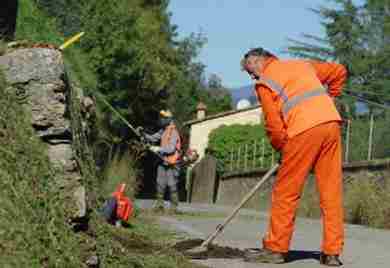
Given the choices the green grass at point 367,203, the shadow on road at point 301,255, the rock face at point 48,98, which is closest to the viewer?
the rock face at point 48,98

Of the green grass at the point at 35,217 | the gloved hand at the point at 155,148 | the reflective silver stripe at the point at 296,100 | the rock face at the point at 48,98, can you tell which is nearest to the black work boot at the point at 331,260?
the reflective silver stripe at the point at 296,100

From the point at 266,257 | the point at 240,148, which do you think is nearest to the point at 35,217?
the point at 266,257

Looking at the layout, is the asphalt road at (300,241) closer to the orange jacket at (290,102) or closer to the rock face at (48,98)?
the orange jacket at (290,102)

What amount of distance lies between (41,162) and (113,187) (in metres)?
8.39

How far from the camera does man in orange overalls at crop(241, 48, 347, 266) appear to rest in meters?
7.86

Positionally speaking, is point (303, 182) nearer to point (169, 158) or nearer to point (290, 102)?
point (290, 102)

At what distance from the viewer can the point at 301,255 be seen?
8672mm

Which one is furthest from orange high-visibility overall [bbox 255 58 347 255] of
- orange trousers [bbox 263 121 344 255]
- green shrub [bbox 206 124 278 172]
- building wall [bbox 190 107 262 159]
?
building wall [bbox 190 107 262 159]

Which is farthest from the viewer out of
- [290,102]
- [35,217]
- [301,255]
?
[301,255]

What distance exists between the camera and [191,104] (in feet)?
227

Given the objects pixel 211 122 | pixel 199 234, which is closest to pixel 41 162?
pixel 199 234

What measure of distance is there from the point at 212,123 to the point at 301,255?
169 ft

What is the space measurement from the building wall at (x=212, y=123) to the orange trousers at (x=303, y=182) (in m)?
51.3

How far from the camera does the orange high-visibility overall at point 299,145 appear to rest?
309 inches
